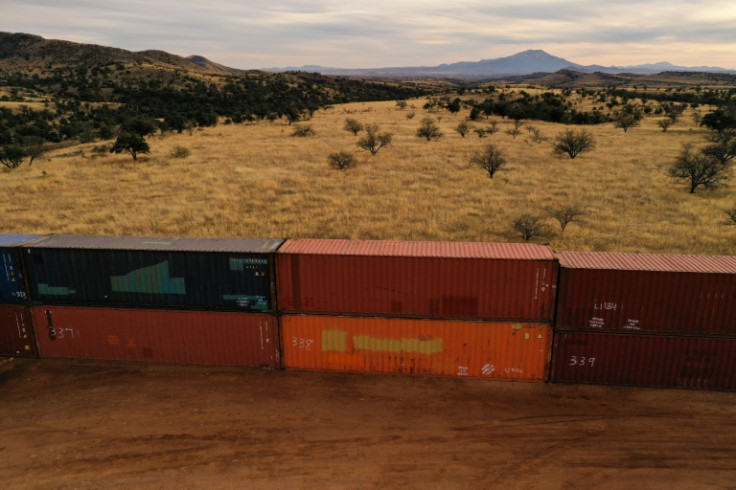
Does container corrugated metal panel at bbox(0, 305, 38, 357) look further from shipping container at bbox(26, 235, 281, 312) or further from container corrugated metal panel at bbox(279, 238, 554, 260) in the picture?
container corrugated metal panel at bbox(279, 238, 554, 260)

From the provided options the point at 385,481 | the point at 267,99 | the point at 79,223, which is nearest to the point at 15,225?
the point at 79,223

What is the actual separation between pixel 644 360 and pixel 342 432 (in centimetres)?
826

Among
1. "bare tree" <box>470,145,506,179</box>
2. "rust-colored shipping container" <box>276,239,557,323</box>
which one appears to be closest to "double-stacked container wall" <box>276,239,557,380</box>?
"rust-colored shipping container" <box>276,239,557,323</box>

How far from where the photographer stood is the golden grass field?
24109mm

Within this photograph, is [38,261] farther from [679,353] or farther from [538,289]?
[679,353]

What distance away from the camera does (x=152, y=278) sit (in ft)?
44.9

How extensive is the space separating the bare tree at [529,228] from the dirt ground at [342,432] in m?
10.8

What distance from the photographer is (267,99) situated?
9844cm

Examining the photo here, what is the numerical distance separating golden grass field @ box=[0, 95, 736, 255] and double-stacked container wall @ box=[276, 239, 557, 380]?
9.95 m

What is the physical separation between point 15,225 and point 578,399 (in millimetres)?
28155

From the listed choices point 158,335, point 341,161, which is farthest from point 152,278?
point 341,161

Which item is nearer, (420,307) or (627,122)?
(420,307)

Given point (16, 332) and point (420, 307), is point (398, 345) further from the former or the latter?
point (16, 332)

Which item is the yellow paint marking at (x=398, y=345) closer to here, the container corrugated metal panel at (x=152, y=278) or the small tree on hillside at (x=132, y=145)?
the container corrugated metal panel at (x=152, y=278)
